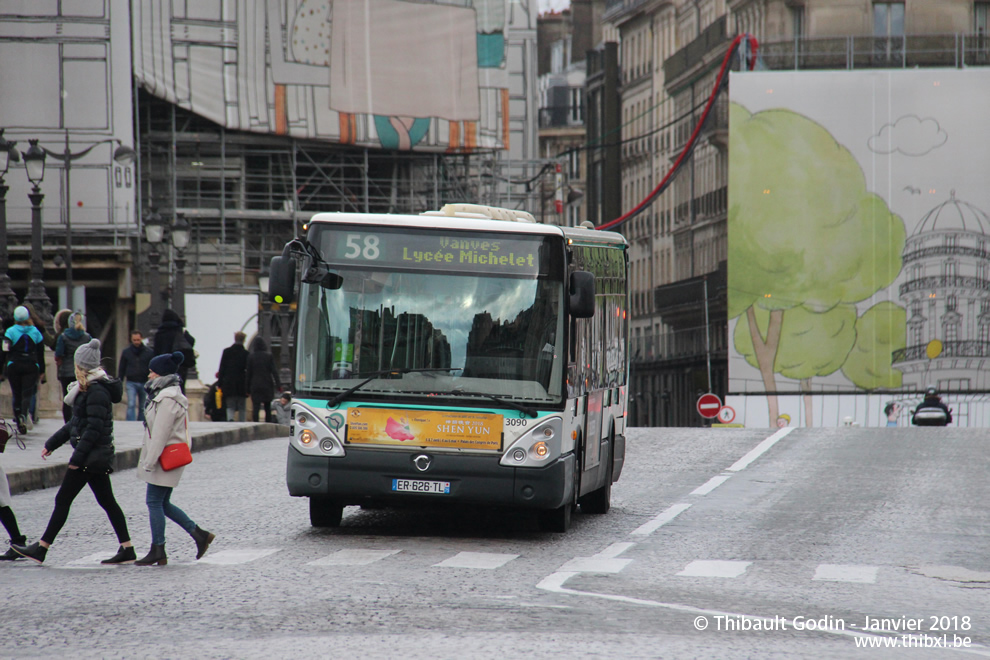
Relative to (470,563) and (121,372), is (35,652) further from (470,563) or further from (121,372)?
(121,372)

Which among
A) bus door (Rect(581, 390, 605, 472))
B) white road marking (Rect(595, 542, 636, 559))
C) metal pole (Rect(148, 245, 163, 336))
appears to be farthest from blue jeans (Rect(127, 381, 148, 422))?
white road marking (Rect(595, 542, 636, 559))

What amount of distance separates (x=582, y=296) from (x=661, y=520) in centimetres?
293

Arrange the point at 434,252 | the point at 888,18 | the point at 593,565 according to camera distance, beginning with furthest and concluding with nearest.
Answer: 1. the point at 888,18
2. the point at 434,252
3. the point at 593,565

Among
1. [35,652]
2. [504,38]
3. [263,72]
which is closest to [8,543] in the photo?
[35,652]

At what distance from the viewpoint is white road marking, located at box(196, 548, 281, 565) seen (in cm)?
1207

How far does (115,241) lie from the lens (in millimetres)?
49312

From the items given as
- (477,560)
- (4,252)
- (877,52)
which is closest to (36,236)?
(4,252)

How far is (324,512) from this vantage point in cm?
1448

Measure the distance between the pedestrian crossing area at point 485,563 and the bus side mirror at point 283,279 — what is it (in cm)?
187

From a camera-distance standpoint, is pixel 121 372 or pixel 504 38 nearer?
pixel 121 372

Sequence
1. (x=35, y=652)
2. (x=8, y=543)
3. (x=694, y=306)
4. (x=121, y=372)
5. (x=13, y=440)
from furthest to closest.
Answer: (x=694, y=306), (x=121, y=372), (x=13, y=440), (x=8, y=543), (x=35, y=652)

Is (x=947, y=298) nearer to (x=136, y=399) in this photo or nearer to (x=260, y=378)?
(x=260, y=378)

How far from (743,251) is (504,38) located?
11.5m

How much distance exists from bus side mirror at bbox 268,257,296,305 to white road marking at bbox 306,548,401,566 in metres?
1.93
